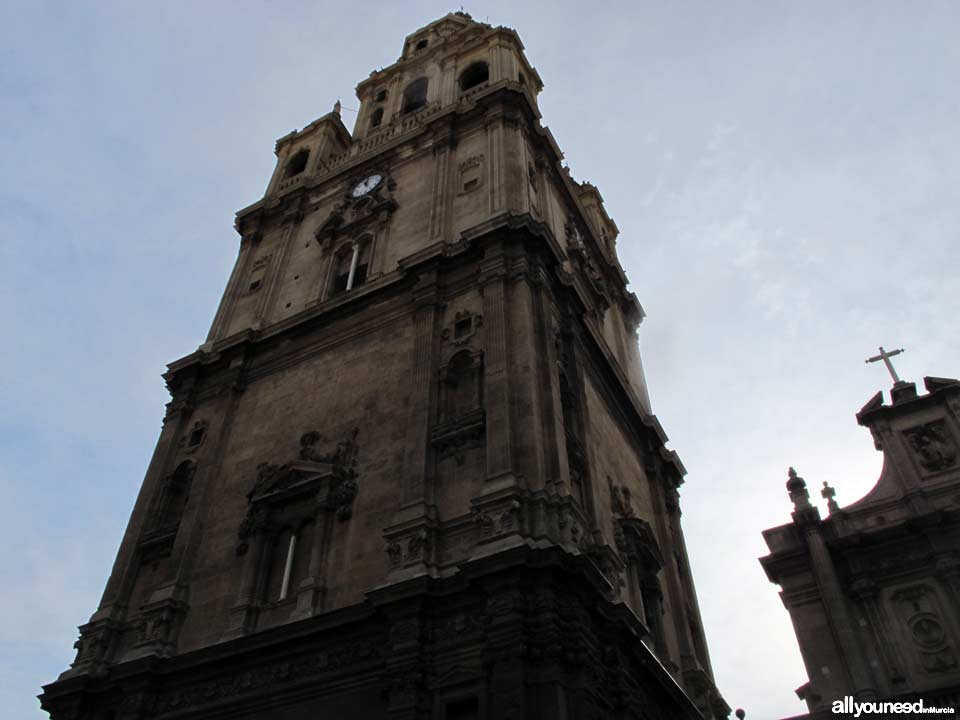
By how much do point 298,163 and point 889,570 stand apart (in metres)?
28.3

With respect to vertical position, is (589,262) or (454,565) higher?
(589,262)

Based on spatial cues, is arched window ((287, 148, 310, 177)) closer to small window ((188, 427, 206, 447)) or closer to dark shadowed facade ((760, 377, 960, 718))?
small window ((188, 427, 206, 447))

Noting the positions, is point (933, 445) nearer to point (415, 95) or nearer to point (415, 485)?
point (415, 485)

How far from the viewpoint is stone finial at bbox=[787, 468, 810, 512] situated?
2720 cm

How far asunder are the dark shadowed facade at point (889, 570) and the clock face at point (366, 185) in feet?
58.1

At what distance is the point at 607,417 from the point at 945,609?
10674 mm

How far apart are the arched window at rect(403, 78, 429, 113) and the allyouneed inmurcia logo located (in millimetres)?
27685

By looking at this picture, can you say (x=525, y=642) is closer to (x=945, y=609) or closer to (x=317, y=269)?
(x=945, y=609)

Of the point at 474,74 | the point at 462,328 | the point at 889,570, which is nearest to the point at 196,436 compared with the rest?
the point at 462,328

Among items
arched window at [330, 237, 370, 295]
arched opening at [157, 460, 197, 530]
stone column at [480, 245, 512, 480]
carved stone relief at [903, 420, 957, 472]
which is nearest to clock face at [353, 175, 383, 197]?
arched window at [330, 237, 370, 295]

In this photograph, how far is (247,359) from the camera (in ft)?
85.8

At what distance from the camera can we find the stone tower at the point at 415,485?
1545 centimetres

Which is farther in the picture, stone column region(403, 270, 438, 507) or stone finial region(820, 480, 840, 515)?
stone finial region(820, 480, 840, 515)

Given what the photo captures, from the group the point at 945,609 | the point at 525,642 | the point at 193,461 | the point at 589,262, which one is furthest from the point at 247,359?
the point at 945,609
